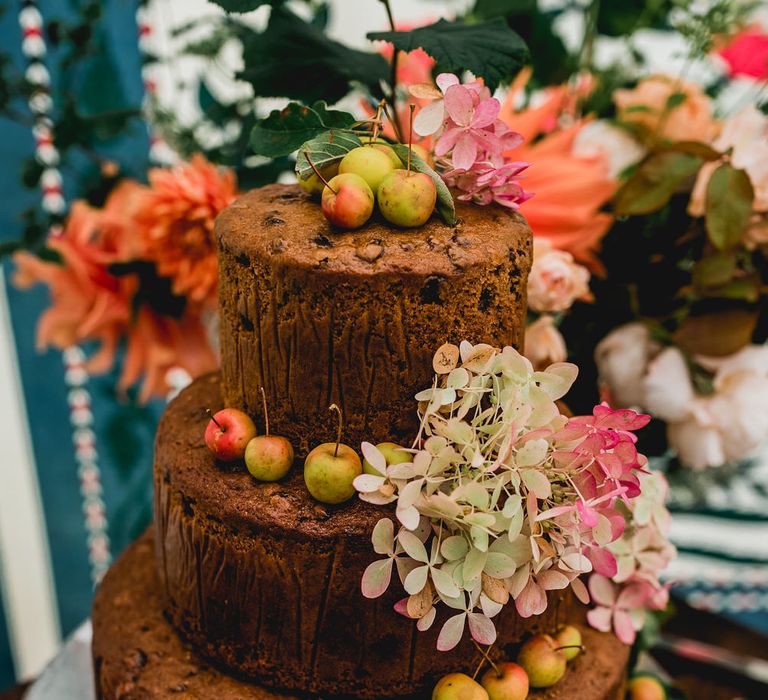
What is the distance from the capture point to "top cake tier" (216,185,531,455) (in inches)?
24.2

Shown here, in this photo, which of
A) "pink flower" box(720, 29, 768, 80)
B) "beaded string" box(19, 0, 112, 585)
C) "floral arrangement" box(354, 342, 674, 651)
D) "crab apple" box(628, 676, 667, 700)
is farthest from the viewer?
"beaded string" box(19, 0, 112, 585)

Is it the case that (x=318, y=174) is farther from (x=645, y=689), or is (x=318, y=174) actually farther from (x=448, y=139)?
(x=645, y=689)

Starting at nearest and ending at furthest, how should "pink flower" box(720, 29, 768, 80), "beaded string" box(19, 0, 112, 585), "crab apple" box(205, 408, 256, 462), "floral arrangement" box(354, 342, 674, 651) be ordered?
"floral arrangement" box(354, 342, 674, 651) < "crab apple" box(205, 408, 256, 462) < "pink flower" box(720, 29, 768, 80) < "beaded string" box(19, 0, 112, 585)

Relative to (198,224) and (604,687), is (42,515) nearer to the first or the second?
(198,224)

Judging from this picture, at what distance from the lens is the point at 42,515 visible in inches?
65.4

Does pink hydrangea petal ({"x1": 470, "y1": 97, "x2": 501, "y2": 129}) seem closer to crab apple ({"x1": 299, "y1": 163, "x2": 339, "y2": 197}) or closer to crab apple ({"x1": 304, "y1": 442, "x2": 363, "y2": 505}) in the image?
crab apple ({"x1": 299, "y1": 163, "x2": 339, "y2": 197})

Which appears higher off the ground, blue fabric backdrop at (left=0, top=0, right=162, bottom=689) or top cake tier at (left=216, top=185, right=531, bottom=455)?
top cake tier at (left=216, top=185, right=531, bottom=455)

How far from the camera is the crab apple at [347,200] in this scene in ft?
2.00

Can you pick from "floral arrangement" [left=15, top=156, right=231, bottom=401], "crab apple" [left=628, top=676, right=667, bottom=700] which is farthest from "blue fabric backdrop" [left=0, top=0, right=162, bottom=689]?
"crab apple" [left=628, top=676, right=667, bottom=700]

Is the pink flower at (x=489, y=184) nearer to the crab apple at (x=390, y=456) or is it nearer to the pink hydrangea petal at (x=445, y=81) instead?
the pink hydrangea petal at (x=445, y=81)

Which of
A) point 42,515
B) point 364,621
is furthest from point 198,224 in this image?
point 42,515

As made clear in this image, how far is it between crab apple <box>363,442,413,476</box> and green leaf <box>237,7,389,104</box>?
0.37 metres

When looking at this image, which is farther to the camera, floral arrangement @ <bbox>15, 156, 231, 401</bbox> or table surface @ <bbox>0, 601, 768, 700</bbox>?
table surface @ <bbox>0, 601, 768, 700</bbox>

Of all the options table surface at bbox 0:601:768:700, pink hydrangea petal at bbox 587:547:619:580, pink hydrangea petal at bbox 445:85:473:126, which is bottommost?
table surface at bbox 0:601:768:700
